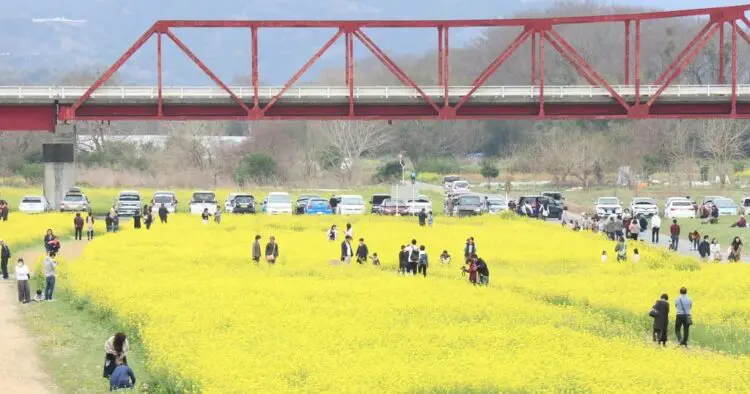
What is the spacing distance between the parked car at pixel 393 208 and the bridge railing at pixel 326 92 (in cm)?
1039

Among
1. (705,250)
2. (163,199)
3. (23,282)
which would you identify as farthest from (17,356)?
(163,199)

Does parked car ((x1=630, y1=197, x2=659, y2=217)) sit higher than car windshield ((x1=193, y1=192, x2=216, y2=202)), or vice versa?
car windshield ((x1=193, y1=192, x2=216, y2=202))

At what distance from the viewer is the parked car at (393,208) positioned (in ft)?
272

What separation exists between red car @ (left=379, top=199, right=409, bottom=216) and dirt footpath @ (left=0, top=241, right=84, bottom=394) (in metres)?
38.1

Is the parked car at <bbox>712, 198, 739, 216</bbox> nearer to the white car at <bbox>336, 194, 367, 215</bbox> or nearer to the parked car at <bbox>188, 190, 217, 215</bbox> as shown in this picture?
the white car at <bbox>336, 194, 367, 215</bbox>

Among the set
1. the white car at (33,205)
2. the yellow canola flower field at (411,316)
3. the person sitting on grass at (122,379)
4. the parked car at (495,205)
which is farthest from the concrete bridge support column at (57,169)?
the person sitting on grass at (122,379)

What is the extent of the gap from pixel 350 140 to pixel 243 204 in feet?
179

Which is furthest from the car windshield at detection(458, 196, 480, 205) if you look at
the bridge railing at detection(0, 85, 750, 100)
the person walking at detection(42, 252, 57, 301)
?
the person walking at detection(42, 252, 57, 301)

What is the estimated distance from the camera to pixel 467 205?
84.6 m

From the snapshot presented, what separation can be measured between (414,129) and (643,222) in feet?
301

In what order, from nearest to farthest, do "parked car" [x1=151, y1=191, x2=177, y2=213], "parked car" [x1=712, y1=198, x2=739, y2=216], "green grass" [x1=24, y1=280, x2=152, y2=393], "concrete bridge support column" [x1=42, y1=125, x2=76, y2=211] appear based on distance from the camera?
1. "green grass" [x1=24, y1=280, x2=152, y2=393]
2. "parked car" [x1=712, y1=198, x2=739, y2=216]
3. "parked car" [x1=151, y1=191, x2=177, y2=213]
4. "concrete bridge support column" [x1=42, y1=125, x2=76, y2=211]

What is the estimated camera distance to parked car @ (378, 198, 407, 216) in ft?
272

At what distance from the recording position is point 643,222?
6931 centimetres

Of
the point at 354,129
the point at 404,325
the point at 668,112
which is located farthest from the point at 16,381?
the point at 354,129
